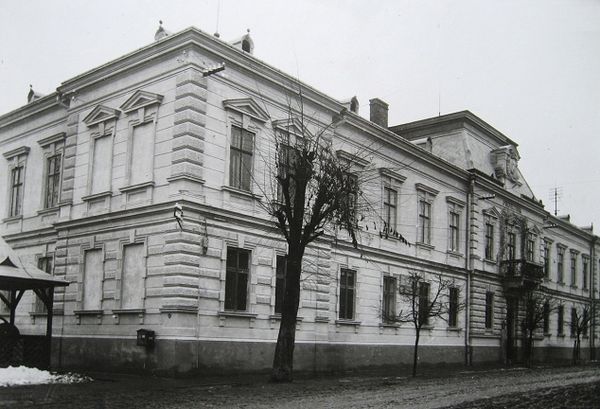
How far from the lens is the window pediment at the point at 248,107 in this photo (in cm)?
1969

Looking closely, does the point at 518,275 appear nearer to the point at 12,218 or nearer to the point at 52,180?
the point at 52,180

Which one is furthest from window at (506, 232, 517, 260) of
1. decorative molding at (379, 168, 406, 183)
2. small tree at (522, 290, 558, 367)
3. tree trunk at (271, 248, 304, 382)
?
tree trunk at (271, 248, 304, 382)

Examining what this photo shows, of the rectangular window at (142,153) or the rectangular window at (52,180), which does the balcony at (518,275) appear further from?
the rectangular window at (52,180)

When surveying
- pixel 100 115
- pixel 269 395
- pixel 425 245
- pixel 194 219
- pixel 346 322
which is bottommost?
pixel 269 395

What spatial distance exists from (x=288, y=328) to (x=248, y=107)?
690 cm

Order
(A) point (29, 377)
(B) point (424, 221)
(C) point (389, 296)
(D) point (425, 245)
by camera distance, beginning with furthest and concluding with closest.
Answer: (B) point (424, 221)
(D) point (425, 245)
(C) point (389, 296)
(A) point (29, 377)

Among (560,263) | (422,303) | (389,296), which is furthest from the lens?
(560,263)

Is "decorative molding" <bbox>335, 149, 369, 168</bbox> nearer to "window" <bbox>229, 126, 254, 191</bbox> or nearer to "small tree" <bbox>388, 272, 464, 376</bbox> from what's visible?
"window" <bbox>229, 126, 254, 191</bbox>

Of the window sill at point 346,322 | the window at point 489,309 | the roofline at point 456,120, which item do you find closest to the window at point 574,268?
the roofline at point 456,120

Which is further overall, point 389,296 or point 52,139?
point 389,296

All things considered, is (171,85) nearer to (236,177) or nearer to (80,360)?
(236,177)

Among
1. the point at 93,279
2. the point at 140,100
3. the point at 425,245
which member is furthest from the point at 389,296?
the point at 140,100

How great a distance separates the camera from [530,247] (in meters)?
39.6

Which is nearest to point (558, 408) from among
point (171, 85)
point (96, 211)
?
point (171, 85)
